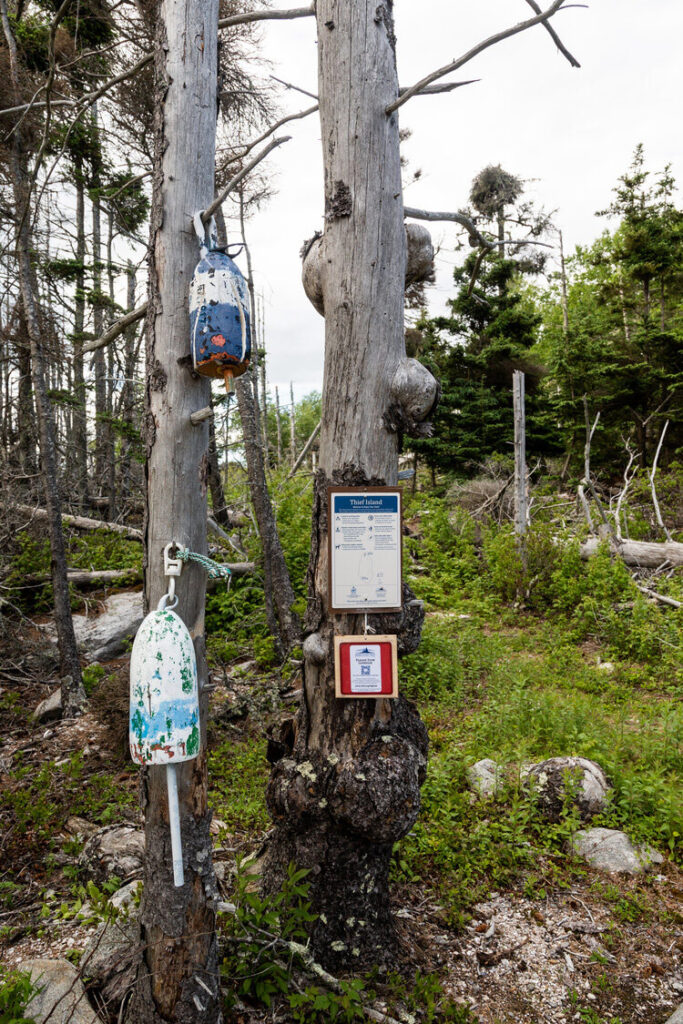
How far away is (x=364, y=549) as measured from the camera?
2.35 meters

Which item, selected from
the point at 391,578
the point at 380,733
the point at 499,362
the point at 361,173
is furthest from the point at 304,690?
the point at 499,362

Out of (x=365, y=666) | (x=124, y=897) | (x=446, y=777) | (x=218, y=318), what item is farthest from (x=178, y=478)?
(x=446, y=777)

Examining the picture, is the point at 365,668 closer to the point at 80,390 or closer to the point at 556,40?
the point at 556,40

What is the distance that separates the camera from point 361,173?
2.38 meters

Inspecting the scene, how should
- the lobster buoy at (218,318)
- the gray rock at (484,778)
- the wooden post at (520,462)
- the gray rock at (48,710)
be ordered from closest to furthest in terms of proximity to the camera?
the lobster buoy at (218,318) → the gray rock at (484,778) → the gray rock at (48,710) → the wooden post at (520,462)

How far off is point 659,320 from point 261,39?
41.9 feet

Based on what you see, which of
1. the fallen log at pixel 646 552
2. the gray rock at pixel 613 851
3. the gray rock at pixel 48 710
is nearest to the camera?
the gray rock at pixel 613 851

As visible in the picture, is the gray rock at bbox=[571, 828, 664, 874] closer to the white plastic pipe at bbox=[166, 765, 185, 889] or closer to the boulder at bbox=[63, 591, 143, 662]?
the white plastic pipe at bbox=[166, 765, 185, 889]

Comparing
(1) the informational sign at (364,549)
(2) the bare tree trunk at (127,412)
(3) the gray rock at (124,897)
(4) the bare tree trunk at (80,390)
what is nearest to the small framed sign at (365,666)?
(1) the informational sign at (364,549)

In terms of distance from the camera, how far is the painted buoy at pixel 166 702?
1.64m

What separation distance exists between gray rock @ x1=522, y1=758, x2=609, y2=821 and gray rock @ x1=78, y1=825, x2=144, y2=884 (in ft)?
7.68

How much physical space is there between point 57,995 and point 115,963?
0.98 ft

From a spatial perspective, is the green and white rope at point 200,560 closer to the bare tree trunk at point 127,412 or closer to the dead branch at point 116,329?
the dead branch at point 116,329

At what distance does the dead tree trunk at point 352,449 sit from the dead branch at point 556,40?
0.58m
